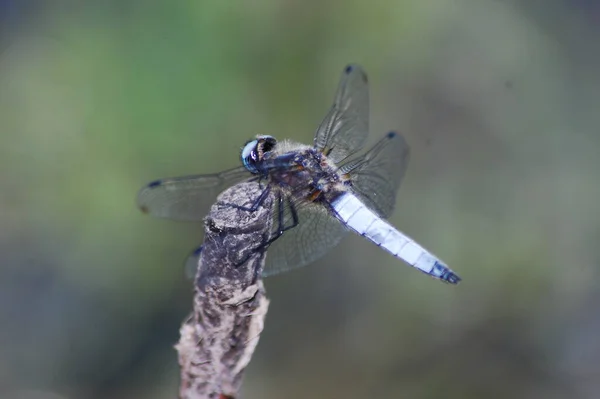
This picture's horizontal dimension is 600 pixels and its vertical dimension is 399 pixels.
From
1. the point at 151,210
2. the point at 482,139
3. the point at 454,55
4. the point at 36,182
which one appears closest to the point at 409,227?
the point at 482,139

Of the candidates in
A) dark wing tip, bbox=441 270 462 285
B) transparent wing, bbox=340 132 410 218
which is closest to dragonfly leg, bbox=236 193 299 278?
transparent wing, bbox=340 132 410 218

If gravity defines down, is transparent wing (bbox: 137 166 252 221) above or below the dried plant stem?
above

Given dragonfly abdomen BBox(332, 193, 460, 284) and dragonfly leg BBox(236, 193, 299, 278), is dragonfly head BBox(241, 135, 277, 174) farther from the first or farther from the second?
dragonfly abdomen BBox(332, 193, 460, 284)

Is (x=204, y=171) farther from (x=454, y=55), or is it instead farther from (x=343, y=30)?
(x=454, y=55)

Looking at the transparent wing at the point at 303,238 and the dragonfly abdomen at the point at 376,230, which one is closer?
the transparent wing at the point at 303,238

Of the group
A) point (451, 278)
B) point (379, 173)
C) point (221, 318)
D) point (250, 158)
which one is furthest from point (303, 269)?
point (221, 318)

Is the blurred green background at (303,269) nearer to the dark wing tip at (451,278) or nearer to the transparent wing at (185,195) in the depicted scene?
the transparent wing at (185,195)

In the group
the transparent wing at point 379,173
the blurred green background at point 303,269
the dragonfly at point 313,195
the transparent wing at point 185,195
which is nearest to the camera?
the dragonfly at point 313,195

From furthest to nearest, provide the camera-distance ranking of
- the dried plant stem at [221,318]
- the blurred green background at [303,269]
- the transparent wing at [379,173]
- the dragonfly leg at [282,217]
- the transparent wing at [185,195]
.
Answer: the blurred green background at [303,269] → the transparent wing at [379,173] → the transparent wing at [185,195] → the dragonfly leg at [282,217] → the dried plant stem at [221,318]

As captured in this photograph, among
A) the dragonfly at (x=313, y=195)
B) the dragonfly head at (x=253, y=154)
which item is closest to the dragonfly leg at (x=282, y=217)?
the dragonfly at (x=313, y=195)
